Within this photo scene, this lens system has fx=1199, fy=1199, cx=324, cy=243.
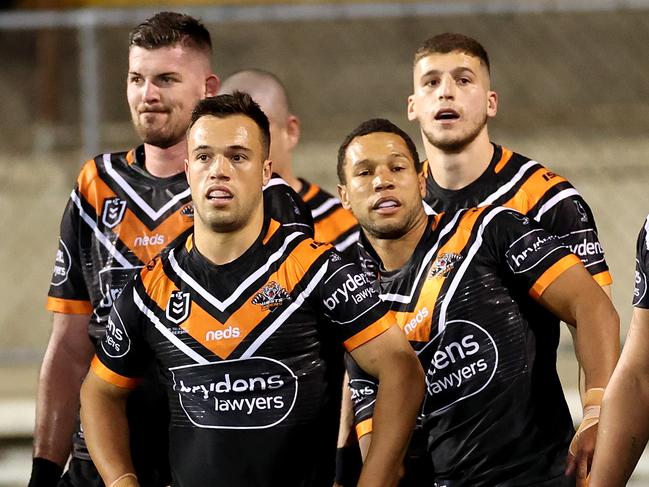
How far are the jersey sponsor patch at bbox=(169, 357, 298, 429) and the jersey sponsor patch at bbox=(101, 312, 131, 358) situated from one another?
0.78 ft

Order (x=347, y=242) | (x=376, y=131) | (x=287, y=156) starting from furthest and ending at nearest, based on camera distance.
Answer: (x=287, y=156) < (x=347, y=242) < (x=376, y=131)

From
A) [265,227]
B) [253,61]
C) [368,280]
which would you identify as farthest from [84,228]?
[253,61]

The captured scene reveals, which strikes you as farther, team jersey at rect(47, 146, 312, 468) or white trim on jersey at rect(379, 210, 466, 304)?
team jersey at rect(47, 146, 312, 468)

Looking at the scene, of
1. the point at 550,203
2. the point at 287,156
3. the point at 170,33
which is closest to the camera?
the point at 550,203

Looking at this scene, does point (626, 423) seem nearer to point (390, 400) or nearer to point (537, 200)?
point (390, 400)

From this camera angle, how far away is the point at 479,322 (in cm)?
313

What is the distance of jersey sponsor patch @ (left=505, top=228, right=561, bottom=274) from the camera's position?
310 centimetres

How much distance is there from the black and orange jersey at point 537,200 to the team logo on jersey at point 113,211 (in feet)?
3.02

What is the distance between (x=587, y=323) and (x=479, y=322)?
281mm

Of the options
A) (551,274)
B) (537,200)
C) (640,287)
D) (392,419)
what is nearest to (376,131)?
(537,200)

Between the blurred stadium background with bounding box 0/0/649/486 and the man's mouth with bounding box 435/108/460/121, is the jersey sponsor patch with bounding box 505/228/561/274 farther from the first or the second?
the blurred stadium background with bounding box 0/0/649/486

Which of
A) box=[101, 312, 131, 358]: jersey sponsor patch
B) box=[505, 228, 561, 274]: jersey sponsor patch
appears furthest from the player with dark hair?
box=[101, 312, 131, 358]: jersey sponsor patch

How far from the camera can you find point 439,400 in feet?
10.3

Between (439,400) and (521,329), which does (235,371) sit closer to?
(439,400)
